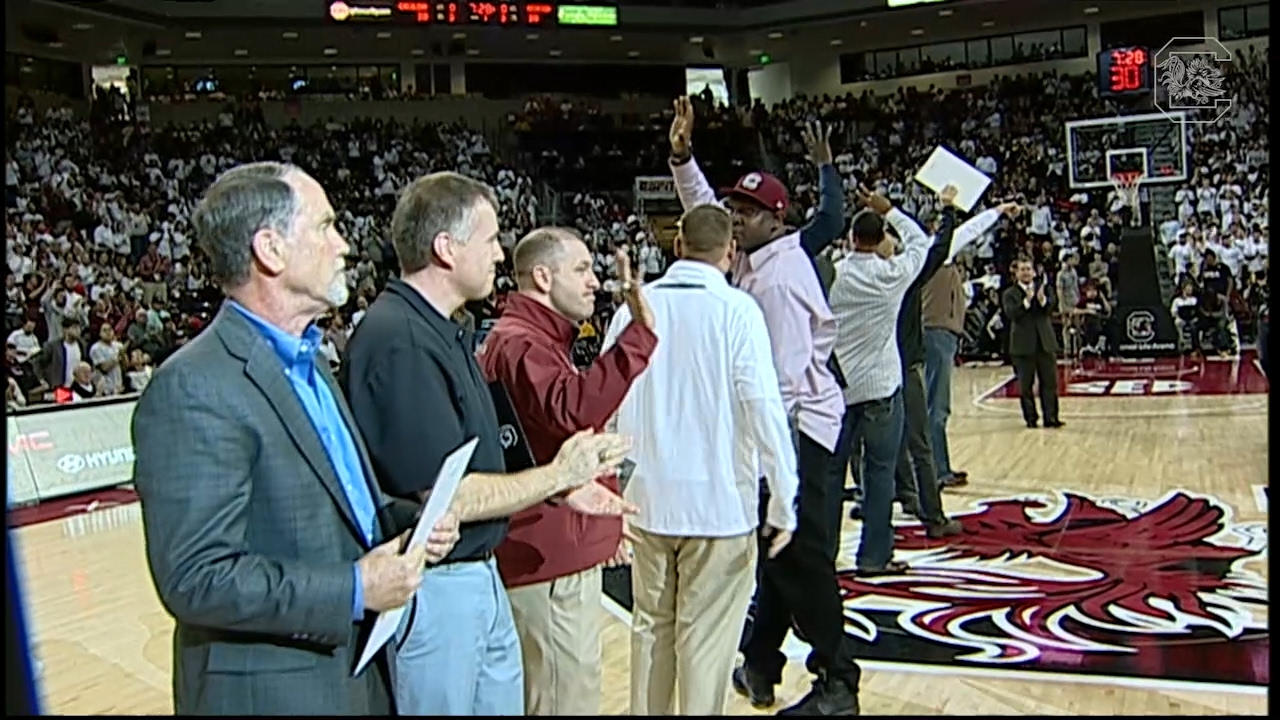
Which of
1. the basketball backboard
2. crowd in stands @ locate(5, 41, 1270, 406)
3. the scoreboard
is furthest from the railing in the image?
the basketball backboard

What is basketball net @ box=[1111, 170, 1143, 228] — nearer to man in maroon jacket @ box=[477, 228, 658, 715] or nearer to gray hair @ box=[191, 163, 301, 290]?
man in maroon jacket @ box=[477, 228, 658, 715]

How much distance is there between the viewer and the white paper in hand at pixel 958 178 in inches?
223

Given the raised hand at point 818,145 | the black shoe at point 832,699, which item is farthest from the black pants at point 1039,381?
the black shoe at point 832,699

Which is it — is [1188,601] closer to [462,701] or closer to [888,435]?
[888,435]

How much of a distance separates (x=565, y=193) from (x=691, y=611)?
2129cm

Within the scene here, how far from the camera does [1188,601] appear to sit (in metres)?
5.01

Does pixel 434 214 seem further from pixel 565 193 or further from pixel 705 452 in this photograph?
pixel 565 193

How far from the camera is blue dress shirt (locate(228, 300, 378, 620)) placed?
6.36ft

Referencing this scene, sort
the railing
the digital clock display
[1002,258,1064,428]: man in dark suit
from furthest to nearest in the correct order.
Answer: the digital clock display
[1002,258,1064,428]: man in dark suit
the railing

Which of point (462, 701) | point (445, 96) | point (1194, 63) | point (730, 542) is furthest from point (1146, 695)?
point (445, 96)

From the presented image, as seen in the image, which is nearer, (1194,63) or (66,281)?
(66,281)

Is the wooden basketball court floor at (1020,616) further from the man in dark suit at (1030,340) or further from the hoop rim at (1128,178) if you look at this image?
the hoop rim at (1128,178)

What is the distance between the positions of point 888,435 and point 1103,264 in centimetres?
1298

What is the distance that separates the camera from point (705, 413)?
3332 millimetres
